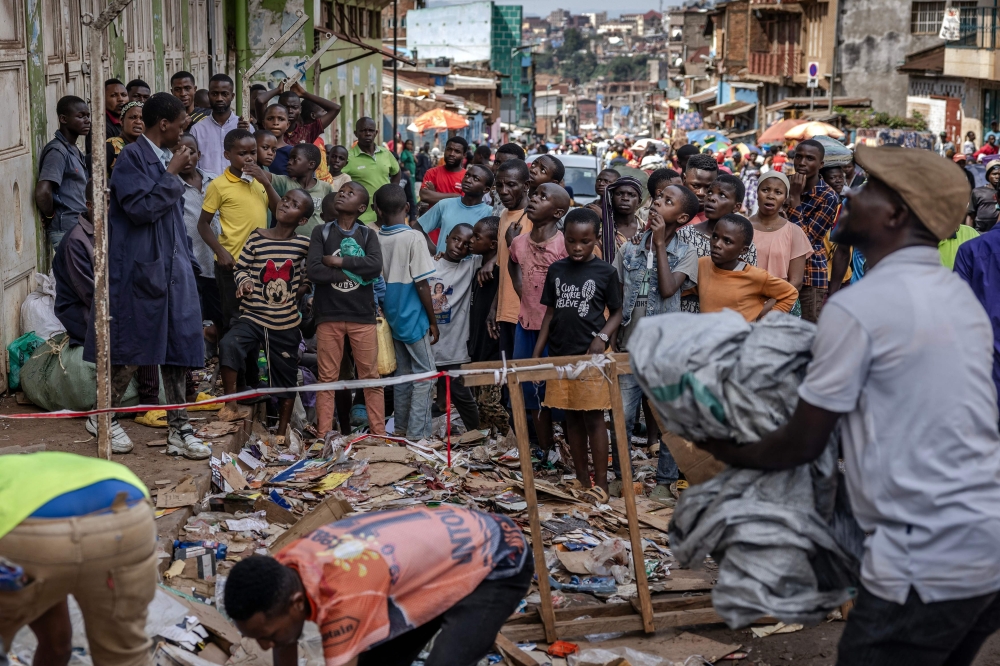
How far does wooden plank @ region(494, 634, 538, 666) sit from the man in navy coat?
246cm

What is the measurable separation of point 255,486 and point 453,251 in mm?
2521

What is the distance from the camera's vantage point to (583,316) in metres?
6.68

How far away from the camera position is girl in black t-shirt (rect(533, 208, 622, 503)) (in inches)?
260

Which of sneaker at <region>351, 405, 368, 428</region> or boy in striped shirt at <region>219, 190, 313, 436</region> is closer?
boy in striped shirt at <region>219, 190, 313, 436</region>

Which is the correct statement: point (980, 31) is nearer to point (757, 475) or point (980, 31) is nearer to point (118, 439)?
point (118, 439)

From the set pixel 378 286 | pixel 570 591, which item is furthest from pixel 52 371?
pixel 570 591

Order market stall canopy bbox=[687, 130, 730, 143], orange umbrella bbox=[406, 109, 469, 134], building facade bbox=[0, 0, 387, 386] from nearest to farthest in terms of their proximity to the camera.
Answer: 1. building facade bbox=[0, 0, 387, 386]
2. orange umbrella bbox=[406, 109, 469, 134]
3. market stall canopy bbox=[687, 130, 730, 143]

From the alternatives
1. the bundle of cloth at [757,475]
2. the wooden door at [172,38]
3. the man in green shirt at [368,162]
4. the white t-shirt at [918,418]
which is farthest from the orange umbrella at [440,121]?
the white t-shirt at [918,418]

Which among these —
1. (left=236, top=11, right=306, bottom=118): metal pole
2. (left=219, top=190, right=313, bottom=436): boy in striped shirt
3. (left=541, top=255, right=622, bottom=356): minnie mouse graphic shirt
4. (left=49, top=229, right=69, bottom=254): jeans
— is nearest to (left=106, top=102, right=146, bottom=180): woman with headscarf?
(left=49, top=229, right=69, bottom=254): jeans

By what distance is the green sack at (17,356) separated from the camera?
7.54 m

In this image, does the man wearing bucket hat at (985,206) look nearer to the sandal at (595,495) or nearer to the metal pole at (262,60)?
the sandal at (595,495)

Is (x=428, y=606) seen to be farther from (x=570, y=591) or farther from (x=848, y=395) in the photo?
(x=570, y=591)

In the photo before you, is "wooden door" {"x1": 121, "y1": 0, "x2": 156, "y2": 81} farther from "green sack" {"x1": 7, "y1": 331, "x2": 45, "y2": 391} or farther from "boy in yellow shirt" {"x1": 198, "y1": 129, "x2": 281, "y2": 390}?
"green sack" {"x1": 7, "y1": 331, "x2": 45, "y2": 391}

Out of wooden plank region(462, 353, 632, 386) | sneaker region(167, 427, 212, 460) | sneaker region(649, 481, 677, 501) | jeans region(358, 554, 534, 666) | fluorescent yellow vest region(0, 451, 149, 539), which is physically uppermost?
fluorescent yellow vest region(0, 451, 149, 539)
